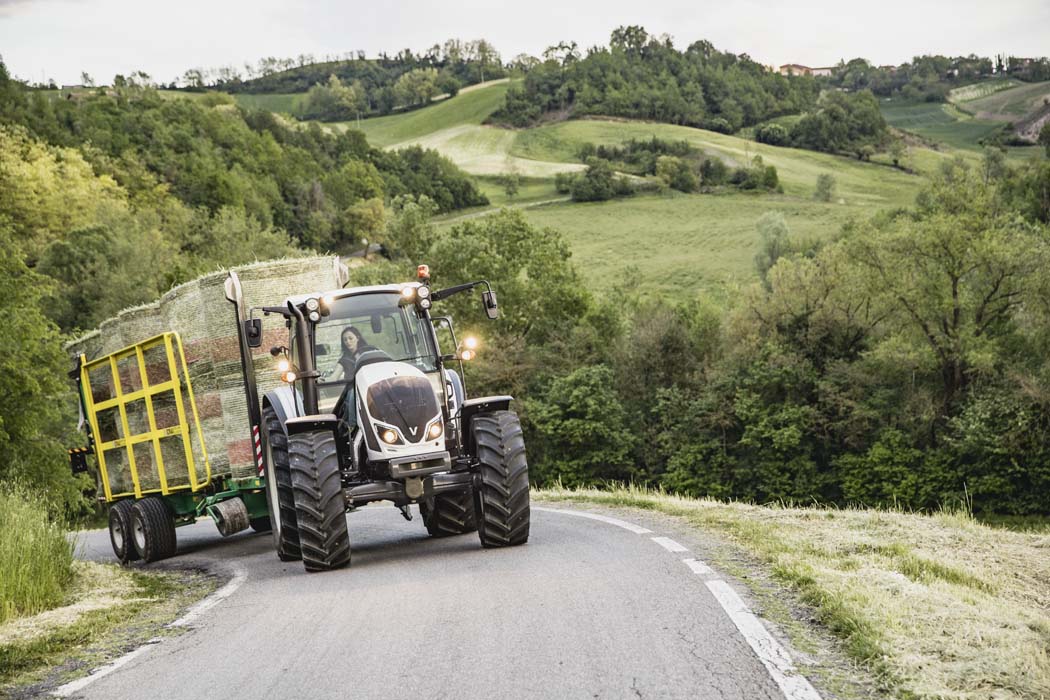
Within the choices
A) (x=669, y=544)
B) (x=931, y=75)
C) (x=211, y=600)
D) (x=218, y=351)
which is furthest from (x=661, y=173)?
(x=211, y=600)

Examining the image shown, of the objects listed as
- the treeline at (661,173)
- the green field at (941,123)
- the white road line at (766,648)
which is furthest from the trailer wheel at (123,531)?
the green field at (941,123)

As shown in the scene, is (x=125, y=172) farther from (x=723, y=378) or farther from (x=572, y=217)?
(x=723, y=378)

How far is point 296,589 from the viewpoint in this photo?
30.6ft

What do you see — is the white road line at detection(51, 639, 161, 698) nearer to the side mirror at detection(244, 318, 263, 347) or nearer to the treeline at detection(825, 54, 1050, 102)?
the side mirror at detection(244, 318, 263, 347)

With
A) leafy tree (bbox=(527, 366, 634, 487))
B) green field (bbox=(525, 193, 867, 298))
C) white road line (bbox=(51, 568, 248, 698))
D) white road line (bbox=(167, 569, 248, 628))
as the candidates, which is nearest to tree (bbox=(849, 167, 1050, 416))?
leafy tree (bbox=(527, 366, 634, 487))

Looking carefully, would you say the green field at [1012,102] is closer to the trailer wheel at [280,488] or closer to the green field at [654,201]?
the green field at [654,201]

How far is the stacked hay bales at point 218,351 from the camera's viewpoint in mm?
12922

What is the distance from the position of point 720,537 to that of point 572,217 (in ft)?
349

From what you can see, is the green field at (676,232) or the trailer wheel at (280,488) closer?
the trailer wheel at (280,488)

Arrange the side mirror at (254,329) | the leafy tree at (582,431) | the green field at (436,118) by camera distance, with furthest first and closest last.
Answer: the green field at (436,118) < the leafy tree at (582,431) < the side mirror at (254,329)

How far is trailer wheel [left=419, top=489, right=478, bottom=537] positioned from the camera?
12688 millimetres

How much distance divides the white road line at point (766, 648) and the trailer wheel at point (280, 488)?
4668 mm

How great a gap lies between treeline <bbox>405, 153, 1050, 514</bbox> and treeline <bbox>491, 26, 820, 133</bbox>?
4030 inches

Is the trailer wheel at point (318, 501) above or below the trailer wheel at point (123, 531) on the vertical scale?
above
